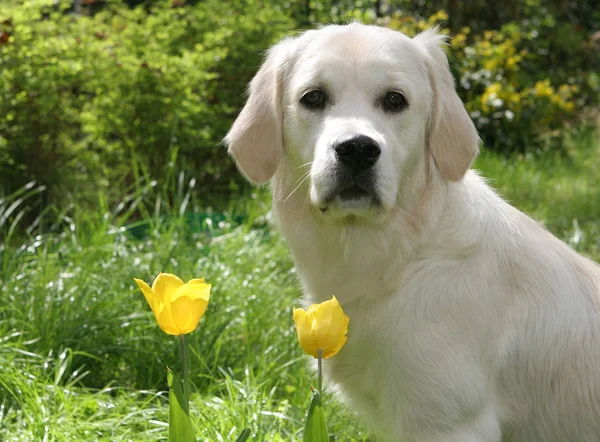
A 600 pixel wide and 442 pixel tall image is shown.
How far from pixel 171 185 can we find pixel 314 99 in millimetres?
3087

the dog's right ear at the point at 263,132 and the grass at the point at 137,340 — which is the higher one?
the dog's right ear at the point at 263,132

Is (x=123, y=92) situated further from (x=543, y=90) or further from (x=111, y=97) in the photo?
(x=543, y=90)

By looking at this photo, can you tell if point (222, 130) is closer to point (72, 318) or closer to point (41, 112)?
point (41, 112)

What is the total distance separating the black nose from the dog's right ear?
1.20 ft

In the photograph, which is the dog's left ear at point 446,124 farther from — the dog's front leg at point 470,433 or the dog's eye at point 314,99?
the dog's front leg at point 470,433

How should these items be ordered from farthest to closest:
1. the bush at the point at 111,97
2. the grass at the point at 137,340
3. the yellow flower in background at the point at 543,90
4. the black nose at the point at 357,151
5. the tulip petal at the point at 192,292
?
the yellow flower in background at the point at 543,90 → the bush at the point at 111,97 → the grass at the point at 137,340 → the black nose at the point at 357,151 → the tulip petal at the point at 192,292

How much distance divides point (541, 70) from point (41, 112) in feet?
17.4

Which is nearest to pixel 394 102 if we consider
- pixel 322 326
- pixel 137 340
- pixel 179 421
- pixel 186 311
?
pixel 322 326

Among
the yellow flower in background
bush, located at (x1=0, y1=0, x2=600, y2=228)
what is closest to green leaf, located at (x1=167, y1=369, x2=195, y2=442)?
bush, located at (x1=0, y1=0, x2=600, y2=228)

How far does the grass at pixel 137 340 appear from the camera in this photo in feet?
9.38

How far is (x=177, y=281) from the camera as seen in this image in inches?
66.4

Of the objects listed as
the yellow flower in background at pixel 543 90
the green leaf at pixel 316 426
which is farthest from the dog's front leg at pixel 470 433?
the yellow flower in background at pixel 543 90

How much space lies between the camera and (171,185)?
5.37 m

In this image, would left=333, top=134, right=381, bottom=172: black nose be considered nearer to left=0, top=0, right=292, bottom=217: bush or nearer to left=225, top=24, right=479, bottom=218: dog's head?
left=225, top=24, right=479, bottom=218: dog's head
